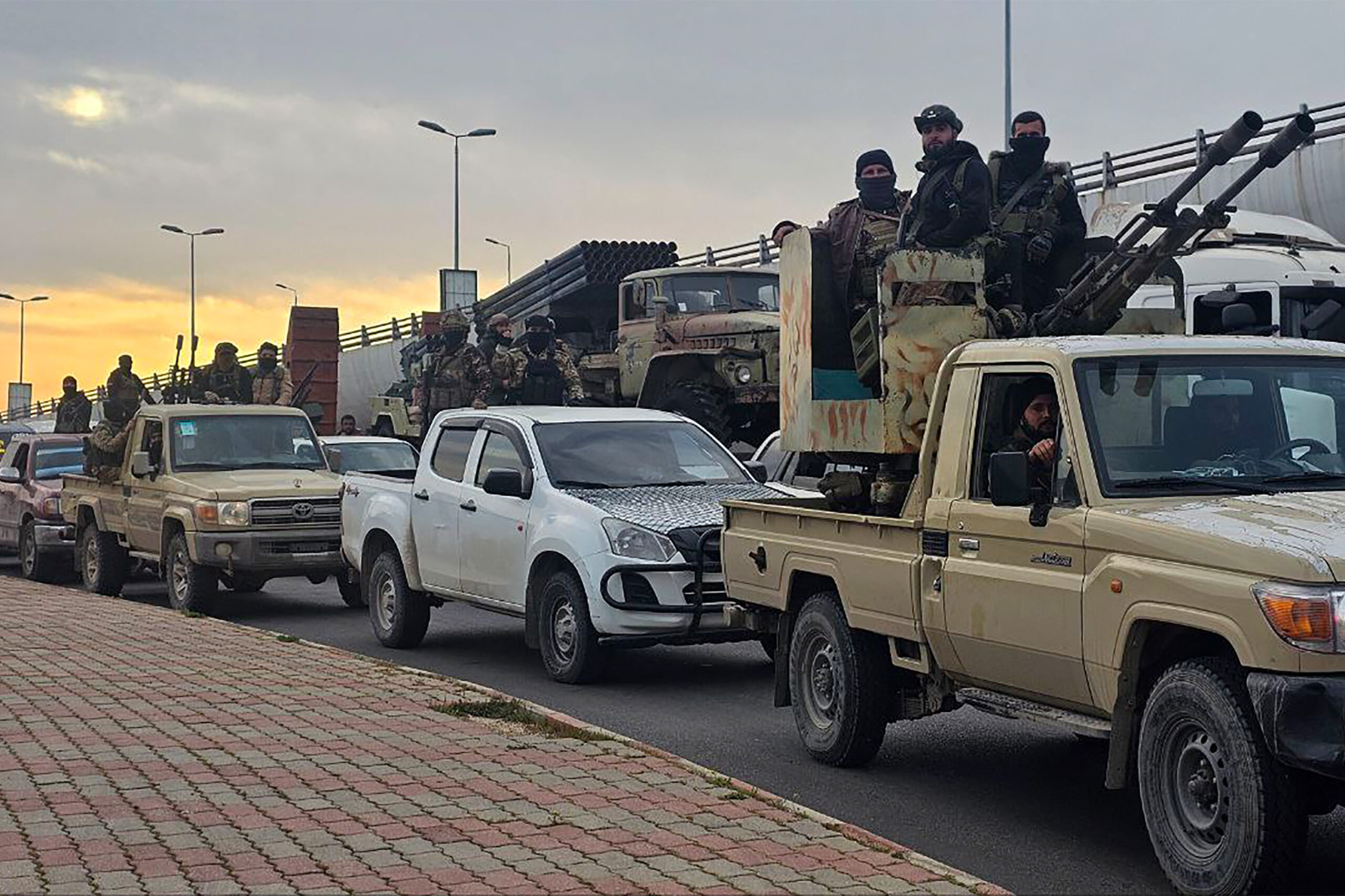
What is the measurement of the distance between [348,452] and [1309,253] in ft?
33.2

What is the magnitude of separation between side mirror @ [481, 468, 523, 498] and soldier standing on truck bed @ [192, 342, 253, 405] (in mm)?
11621

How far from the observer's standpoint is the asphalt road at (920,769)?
6633 millimetres

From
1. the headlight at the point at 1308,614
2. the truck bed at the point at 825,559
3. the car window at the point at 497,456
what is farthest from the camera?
the car window at the point at 497,456

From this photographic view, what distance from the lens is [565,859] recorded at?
20.3ft

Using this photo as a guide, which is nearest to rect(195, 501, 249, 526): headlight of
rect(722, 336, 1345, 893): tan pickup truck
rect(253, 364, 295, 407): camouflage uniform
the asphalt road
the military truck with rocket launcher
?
the asphalt road

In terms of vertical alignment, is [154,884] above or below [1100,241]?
below

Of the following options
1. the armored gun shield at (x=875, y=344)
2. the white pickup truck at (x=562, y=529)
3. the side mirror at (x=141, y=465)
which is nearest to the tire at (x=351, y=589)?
the side mirror at (x=141, y=465)

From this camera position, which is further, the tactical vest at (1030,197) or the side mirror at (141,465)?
the side mirror at (141,465)

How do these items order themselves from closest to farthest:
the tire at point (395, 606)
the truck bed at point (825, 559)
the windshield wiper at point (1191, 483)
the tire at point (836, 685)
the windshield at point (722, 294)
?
the windshield wiper at point (1191, 483), the truck bed at point (825, 559), the tire at point (836, 685), the tire at point (395, 606), the windshield at point (722, 294)

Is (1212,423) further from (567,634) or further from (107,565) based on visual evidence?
(107,565)

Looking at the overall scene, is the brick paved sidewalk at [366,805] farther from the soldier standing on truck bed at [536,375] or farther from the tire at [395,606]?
the soldier standing on truck bed at [536,375]

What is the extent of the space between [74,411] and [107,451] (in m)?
9.61

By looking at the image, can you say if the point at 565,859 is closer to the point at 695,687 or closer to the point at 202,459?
the point at 695,687

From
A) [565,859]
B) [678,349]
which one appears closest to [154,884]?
[565,859]
